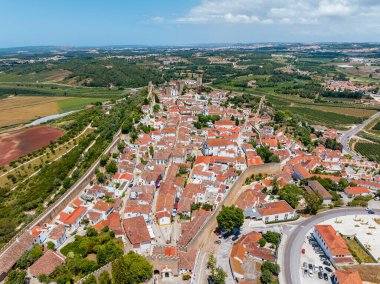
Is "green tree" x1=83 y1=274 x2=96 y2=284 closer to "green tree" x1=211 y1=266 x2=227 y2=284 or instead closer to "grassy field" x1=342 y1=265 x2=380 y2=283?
"green tree" x1=211 y1=266 x2=227 y2=284

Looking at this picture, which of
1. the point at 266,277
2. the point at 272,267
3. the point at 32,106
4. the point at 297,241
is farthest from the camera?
the point at 32,106

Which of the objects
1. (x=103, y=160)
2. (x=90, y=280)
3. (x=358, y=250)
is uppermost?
(x=103, y=160)

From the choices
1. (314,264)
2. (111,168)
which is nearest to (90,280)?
(314,264)

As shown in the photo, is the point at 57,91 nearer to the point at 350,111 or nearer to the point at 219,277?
the point at 350,111

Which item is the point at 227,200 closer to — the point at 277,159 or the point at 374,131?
the point at 277,159

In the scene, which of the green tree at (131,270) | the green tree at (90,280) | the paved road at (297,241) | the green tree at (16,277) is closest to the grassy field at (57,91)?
the paved road at (297,241)

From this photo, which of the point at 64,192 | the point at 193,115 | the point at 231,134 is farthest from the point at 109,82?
the point at 64,192

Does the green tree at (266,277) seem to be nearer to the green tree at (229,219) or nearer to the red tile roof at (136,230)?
the green tree at (229,219)
